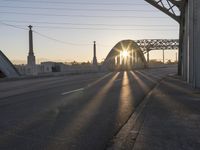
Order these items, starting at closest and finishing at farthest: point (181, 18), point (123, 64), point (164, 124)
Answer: point (164, 124) → point (181, 18) → point (123, 64)

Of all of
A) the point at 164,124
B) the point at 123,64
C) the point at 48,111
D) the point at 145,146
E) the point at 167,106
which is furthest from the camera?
the point at 123,64

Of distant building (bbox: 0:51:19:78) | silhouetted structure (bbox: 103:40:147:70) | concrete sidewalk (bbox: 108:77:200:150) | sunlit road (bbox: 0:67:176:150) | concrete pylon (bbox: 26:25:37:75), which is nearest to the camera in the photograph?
concrete sidewalk (bbox: 108:77:200:150)

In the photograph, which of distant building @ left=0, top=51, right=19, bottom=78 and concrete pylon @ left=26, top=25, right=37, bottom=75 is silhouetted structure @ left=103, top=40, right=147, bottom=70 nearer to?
concrete pylon @ left=26, top=25, right=37, bottom=75

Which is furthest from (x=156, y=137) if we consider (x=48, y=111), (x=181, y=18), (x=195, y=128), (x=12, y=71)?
(x=12, y=71)

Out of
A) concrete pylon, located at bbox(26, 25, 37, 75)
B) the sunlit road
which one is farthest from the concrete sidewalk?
concrete pylon, located at bbox(26, 25, 37, 75)

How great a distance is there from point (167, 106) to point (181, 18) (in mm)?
24348

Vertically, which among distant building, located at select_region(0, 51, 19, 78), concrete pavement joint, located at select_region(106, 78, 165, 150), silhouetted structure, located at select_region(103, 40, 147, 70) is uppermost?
silhouetted structure, located at select_region(103, 40, 147, 70)

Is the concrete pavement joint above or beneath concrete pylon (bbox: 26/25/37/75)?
beneath

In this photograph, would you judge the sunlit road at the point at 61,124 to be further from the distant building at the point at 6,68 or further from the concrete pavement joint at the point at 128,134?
the distant building at the point at 6,68

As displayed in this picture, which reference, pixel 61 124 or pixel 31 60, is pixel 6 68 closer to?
pixel 31 60

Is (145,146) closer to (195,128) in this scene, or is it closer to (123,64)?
(195,128)

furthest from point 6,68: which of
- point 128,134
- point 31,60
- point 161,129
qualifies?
point 128,134

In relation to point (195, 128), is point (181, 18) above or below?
above

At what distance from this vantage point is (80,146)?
6.99 meters
